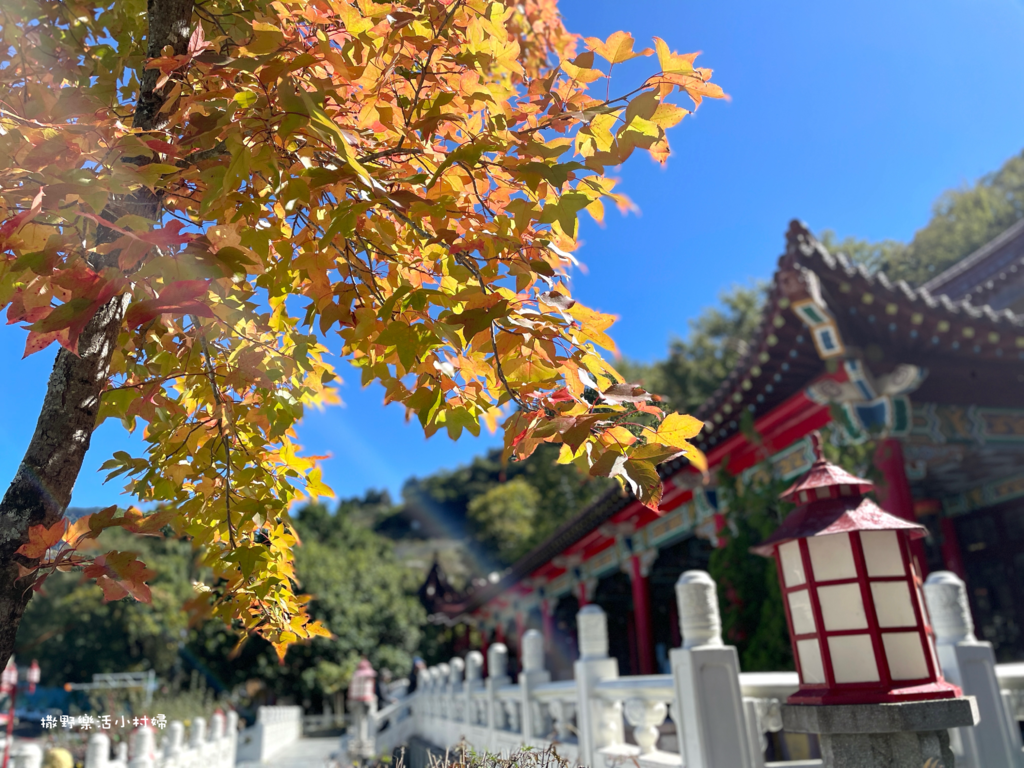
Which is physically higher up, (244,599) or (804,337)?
(804,337)

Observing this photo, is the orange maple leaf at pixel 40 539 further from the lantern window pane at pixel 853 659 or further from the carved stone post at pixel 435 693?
the carved stone post at pixel 435 693

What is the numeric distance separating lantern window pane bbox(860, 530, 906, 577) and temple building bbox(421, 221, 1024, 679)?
249cm

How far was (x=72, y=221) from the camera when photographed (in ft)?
4.65

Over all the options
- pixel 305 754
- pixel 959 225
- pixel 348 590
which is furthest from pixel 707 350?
pixel 305 754

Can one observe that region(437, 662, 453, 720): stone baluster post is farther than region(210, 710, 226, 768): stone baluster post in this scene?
No

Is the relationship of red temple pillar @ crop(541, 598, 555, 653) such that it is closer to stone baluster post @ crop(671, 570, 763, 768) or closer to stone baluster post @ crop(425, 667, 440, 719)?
stone baluster post @ crop(425, 667, 440, 719)

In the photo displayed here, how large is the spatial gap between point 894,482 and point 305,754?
18543 mm

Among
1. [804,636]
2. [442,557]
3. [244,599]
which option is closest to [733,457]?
[804,636]

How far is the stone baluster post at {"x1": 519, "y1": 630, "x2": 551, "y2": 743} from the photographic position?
18.7ft

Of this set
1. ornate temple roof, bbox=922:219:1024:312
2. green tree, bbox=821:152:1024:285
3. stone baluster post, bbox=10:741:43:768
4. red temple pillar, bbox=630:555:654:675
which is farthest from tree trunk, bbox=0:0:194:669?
green tree, bbox=821:152:1024:285

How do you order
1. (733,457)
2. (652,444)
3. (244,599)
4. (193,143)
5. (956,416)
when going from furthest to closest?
1. (733,457)
2. (956,416)
3. (244,599)
4. (193,143)
5. (652,444)

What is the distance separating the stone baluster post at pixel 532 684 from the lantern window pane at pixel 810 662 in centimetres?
329

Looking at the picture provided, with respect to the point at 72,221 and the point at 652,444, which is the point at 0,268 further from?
the point at 652,444

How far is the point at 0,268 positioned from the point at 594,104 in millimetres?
1338
